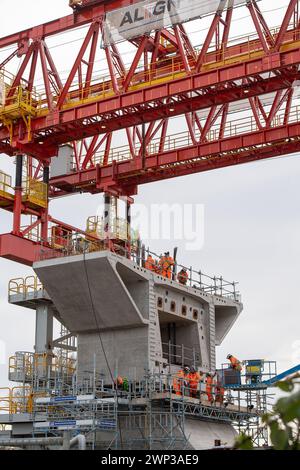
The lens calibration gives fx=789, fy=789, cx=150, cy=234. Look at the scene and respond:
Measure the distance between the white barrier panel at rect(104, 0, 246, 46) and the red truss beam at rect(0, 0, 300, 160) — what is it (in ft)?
1.40

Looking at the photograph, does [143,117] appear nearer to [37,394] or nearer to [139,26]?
[139,26]

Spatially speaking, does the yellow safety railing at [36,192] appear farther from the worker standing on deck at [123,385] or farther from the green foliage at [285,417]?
the green foliage at [285,417]

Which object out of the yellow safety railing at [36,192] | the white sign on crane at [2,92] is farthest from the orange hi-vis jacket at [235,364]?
the white sign on crane at [2,92]

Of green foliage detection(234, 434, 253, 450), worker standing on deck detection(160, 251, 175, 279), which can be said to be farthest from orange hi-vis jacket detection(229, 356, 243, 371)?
green foliage detection(234, 434, 253, 450)

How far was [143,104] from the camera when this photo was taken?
33.2 m

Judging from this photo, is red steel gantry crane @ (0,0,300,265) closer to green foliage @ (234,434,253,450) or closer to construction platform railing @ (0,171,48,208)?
construction platform railing @ (0,171,48,208)

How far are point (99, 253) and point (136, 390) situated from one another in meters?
6.00

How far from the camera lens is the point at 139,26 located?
35062mm

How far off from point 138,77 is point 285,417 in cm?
3765

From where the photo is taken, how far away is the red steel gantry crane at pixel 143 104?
31.9 m

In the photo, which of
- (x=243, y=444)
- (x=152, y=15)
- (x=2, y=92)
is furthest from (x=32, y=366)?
(x=243, y=444)

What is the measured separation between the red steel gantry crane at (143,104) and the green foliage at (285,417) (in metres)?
27.3

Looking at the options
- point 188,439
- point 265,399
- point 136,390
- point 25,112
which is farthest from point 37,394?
point 25,112

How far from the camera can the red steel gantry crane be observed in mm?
31859
